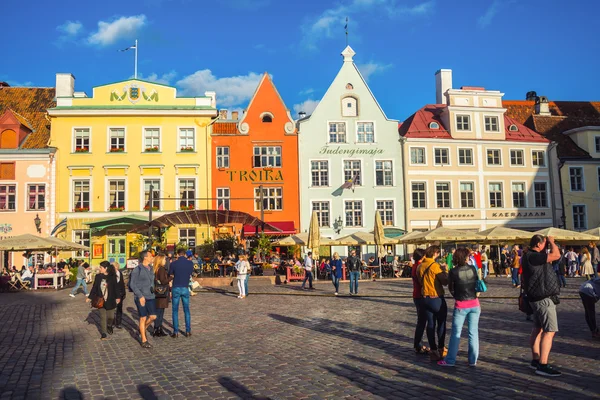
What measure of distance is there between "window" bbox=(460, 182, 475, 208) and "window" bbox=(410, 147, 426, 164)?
3.33 metres

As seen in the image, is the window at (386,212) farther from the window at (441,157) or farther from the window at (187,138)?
the window at (187,138)

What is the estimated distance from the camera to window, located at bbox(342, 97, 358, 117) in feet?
129

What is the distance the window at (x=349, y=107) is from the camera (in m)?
39.3

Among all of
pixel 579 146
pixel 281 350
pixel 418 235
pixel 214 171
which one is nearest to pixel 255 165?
pixel 214 171

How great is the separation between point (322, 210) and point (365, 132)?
620 centimetres

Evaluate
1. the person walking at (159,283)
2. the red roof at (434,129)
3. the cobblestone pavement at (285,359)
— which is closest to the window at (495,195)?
the red roof at (434,129)

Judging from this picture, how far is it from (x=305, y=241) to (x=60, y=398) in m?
21.7

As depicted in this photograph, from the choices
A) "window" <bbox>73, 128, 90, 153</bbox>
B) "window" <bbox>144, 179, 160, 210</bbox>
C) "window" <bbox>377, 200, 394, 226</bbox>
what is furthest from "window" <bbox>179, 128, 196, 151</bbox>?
"window" <bbox>377, 200, 394, 226</bbox>

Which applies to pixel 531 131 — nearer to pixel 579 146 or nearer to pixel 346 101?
pixel 579 146

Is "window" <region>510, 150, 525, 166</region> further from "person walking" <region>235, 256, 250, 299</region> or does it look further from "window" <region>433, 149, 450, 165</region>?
"person walking" <region>235, 256, 250, 299</region>

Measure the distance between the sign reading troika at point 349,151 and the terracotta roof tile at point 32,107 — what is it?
18.4m

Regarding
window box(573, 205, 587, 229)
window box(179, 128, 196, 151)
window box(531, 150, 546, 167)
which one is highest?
window box(179, 128, 196, 151)

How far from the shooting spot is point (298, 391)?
7.13 metres

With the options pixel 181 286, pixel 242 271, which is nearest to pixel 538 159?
pixel 242 271
